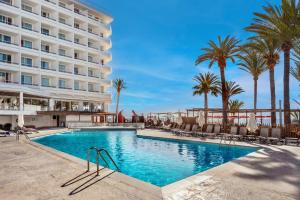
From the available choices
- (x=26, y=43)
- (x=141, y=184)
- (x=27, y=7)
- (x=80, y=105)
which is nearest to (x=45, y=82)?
(x=26, y=43)

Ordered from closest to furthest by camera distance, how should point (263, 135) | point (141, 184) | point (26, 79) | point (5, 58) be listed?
1. point (141, 184)
2. point (263, 135)
3. point (5, 58)
4. point (26, 79)

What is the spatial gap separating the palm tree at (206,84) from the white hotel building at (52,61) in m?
20.2

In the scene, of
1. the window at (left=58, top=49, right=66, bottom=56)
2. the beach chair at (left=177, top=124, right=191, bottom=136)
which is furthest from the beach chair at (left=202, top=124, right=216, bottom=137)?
the window at (left=58, top=49, right=66, bottom=56)

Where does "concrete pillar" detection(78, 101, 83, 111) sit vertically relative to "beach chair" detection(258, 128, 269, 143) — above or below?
above

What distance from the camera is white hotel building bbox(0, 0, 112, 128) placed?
3234 cm

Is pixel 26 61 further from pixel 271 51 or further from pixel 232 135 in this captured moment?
pixel 271 51

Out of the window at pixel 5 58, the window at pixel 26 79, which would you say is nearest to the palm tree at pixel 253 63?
the window at pixel 26 79

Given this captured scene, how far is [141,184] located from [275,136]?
40.9ft

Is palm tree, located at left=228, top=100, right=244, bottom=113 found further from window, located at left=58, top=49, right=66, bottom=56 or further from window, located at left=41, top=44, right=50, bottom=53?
window, located at left=41, top=44, right=50, bottom=53

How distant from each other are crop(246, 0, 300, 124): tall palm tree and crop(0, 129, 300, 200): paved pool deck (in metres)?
13.1

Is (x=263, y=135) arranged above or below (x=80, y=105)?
below

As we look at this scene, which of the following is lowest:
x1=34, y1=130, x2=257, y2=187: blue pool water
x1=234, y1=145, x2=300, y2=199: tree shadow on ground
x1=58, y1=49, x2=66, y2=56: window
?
x1=34, y1=130, x2=257, y2=187: blue pool water

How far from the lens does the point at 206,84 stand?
35.2 m

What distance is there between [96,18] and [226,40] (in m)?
32.8
